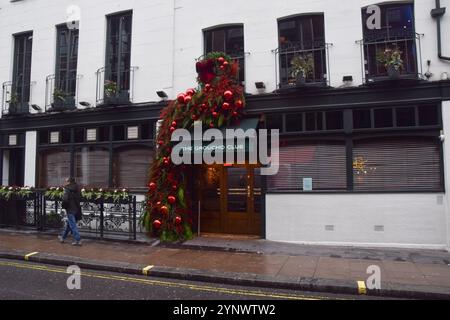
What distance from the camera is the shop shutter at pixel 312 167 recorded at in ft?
35.3

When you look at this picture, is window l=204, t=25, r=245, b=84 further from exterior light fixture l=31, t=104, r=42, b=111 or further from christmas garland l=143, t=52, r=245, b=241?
exterior light fixture l=31, t=104, r=42, b=111

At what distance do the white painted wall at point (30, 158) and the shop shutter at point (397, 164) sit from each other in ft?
37.1

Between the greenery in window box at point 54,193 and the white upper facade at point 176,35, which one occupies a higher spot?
the white upper facade at point 176,35

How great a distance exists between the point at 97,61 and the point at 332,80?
8098mm

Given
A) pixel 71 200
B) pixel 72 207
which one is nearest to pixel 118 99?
pixel 71 200

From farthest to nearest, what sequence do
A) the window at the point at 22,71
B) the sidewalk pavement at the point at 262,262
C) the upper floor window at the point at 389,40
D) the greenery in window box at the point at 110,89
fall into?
the window at the point at 22,71 < the greenery in window box at the point at 110,89 < the upper floor window at the point at 389,40 < the sidewalk pavement at the point at 262,262

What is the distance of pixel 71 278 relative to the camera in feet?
24.6

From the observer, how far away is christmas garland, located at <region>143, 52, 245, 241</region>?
1095 cm

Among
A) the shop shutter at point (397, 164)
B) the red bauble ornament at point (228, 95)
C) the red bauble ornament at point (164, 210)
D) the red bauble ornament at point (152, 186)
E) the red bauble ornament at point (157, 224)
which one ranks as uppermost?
the red bauble ornament at point (228, 95)

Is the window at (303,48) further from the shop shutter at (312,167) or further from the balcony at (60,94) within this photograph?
the balcony at (60,94)

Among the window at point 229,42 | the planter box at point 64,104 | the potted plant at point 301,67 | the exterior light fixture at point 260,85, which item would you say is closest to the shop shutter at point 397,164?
the potted plant at point 301,67

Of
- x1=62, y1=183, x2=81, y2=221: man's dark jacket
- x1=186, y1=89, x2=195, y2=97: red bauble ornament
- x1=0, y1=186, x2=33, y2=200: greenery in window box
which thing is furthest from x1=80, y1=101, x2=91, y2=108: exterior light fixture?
x1=186, y1=89, x2=195, y2=97: red bauble ornament
